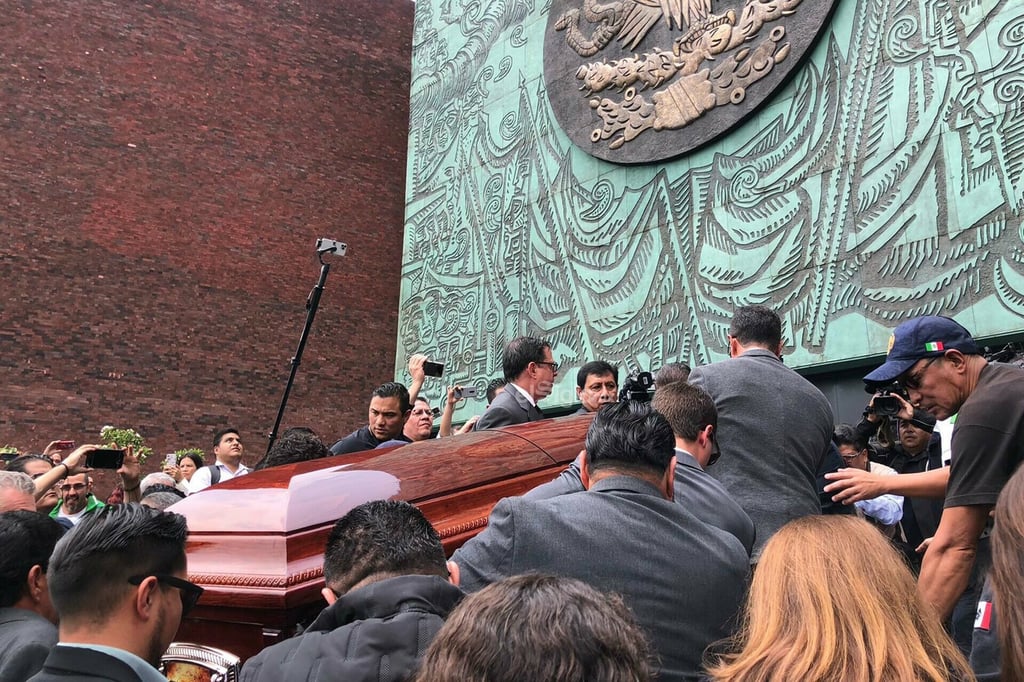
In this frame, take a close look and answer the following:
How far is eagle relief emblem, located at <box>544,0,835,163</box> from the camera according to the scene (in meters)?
6.77

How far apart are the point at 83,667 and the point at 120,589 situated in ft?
0.50

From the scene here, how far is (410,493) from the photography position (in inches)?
83.4

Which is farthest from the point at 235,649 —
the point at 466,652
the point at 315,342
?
the point at 315,342

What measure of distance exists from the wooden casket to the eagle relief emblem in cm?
518

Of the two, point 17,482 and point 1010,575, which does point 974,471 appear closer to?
point 1010,575

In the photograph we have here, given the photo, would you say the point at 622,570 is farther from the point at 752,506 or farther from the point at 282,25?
the point at 282,25

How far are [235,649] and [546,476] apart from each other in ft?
3.03

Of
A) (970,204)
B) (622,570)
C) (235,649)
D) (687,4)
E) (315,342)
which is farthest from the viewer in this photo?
(315,342)

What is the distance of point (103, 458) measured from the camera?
3945 mm

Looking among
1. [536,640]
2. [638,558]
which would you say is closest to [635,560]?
[638,558]

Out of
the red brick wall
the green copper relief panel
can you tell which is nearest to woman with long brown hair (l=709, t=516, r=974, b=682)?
the green copper relief panel

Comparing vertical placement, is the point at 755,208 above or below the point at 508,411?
above

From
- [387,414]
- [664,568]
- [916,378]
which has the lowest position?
[387,414]

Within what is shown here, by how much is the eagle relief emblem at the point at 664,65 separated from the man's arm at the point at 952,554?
5.45m
